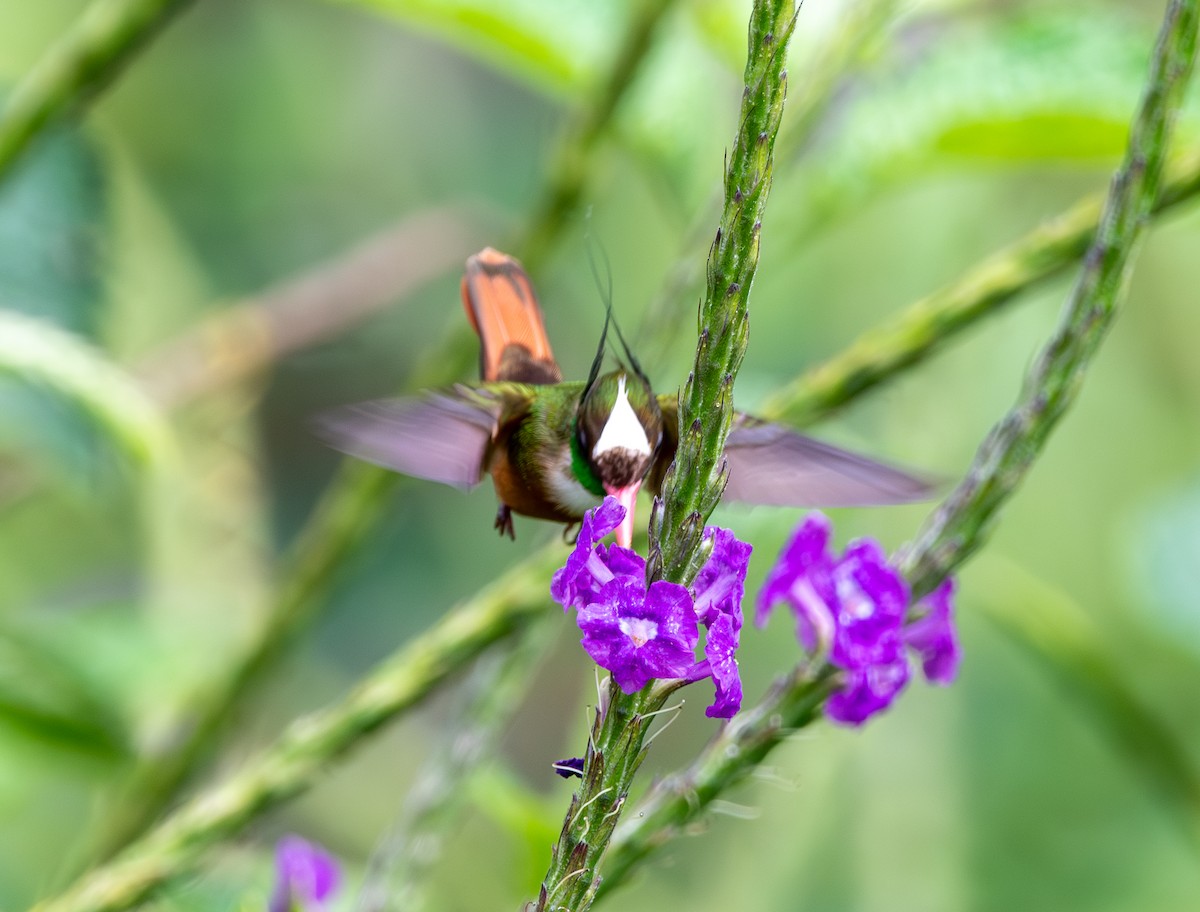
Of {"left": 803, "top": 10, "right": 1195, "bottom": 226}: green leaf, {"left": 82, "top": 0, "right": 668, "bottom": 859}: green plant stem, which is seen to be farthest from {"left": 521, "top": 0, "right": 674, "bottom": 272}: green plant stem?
{"left": 803, "top": 10, "right": 1195, "bottom": 226}: green leaf

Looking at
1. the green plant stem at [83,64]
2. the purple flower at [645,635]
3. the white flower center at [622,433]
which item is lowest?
the purple flower at [645,635]

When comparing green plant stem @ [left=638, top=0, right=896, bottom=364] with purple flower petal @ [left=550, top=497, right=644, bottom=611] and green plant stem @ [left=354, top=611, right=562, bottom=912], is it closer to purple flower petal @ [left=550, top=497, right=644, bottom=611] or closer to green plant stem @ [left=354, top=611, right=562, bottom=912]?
green plant stem @ [left=354, top=611, right=562, bottom=912]

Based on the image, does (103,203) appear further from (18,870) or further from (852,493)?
(18,870)

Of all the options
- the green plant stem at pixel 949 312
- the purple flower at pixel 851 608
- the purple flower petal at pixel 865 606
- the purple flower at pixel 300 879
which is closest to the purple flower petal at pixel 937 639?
the purple flower at pixel 851 608

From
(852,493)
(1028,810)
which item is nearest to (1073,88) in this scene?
(852,493)

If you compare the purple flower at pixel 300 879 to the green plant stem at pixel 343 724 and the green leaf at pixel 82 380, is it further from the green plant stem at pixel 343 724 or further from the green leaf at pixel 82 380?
the green leaf at pixel 82 380

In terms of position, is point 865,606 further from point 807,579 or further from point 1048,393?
point 1048,393
